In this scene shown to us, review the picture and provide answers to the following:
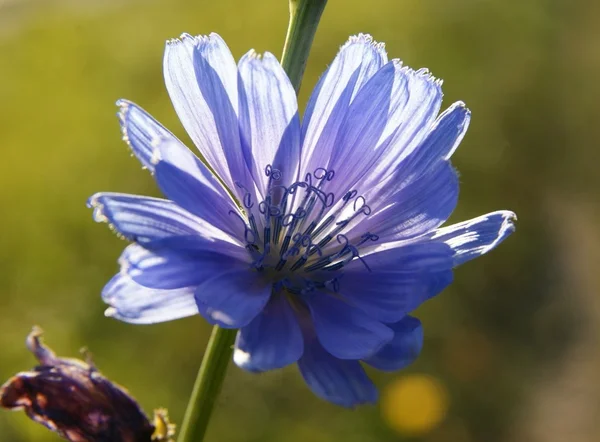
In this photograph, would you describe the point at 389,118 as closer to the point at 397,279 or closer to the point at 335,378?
the point at 397,279

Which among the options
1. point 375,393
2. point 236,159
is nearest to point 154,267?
point 236,159

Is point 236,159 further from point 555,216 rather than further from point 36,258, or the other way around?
point 555,216

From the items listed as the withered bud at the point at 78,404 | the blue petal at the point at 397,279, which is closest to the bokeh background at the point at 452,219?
the withered bud at the point at 78,404

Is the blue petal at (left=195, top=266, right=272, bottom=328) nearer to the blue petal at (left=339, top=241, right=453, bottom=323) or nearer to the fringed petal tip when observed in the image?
the blue petal at (left=339, top=241, right=453, bottom=323)

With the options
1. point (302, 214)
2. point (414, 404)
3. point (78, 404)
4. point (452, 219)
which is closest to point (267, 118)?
point (302, 214)

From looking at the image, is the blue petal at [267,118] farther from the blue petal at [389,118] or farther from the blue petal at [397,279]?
the blue petal at [397,279]
